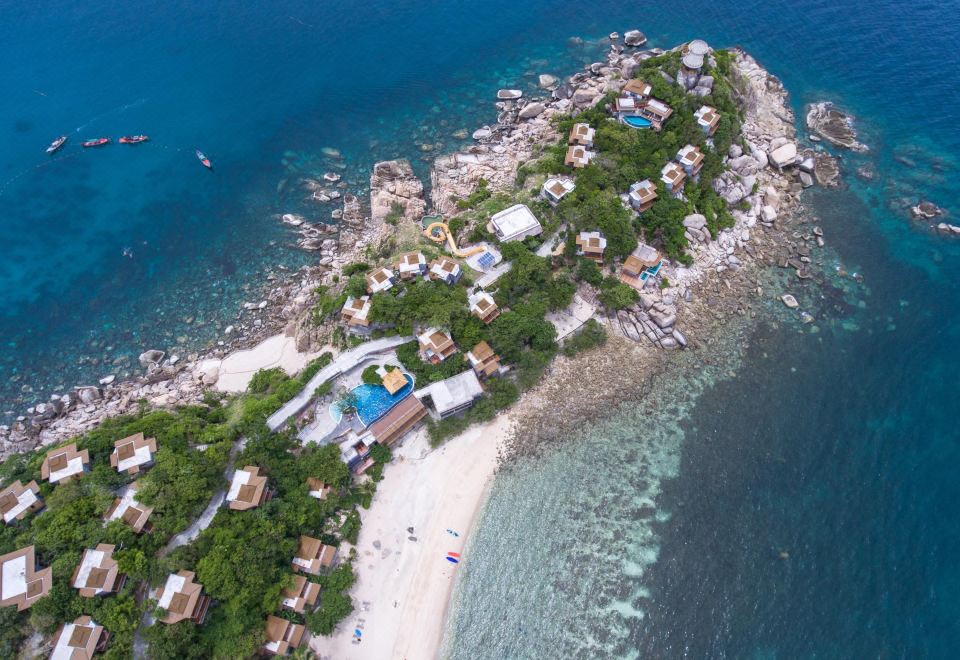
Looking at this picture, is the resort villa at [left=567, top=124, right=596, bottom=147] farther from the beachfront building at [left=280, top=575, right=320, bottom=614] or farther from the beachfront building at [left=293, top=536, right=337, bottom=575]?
the beachfront building at [left=280, top=575, right=320, bottom=614]

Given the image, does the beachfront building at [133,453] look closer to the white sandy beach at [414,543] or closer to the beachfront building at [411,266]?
the white sandy beach at [414,543]

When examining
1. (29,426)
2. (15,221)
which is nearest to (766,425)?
(29,426)

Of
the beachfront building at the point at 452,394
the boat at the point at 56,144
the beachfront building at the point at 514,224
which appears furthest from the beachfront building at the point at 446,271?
the boat at the point at 56,144

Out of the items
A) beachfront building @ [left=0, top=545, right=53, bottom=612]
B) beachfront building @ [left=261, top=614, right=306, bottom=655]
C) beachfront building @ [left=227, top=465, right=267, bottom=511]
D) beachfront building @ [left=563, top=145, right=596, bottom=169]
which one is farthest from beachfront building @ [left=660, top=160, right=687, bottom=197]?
beachfront building @ [left=0, top=545, right=53, bottom=612]

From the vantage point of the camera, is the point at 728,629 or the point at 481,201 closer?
the point at 728,629

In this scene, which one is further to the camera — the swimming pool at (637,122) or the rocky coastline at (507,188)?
the swimming pool at (637,122)

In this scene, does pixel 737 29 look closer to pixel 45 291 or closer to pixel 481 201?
pixel 481 201

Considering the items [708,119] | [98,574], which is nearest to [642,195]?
[708,119]
